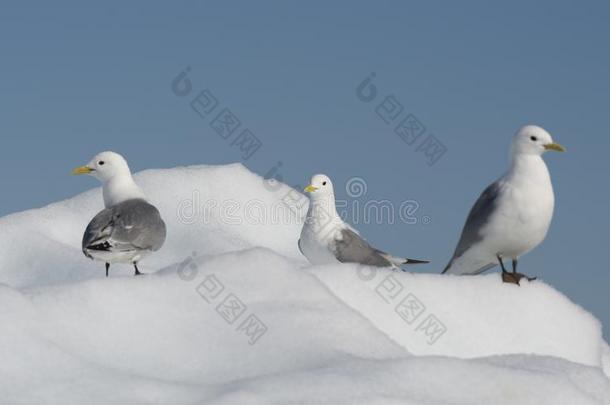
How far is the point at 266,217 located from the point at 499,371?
266 inches

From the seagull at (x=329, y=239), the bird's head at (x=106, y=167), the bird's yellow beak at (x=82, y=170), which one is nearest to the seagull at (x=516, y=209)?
the seagull at (x=329, y=239)

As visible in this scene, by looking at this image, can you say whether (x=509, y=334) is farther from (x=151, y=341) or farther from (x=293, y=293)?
(x=151, y=341)

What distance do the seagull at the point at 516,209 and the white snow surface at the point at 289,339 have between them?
1.17ft

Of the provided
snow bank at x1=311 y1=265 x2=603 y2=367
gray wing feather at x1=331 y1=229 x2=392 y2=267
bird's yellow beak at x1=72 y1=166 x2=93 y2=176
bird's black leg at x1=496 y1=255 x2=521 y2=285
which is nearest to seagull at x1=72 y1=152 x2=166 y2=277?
bird's yellow beak at x1=72 y1=166 x2=93 y2=176

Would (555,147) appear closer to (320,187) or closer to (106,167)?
(320,187)

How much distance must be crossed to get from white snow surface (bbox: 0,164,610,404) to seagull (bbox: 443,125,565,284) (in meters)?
0.36

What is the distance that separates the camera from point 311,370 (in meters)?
3.69

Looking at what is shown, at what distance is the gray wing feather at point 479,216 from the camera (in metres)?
6.40

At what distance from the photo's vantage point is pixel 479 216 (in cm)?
649

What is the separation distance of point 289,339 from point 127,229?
10.2 feet

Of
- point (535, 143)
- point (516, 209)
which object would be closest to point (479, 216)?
point (516, 209)

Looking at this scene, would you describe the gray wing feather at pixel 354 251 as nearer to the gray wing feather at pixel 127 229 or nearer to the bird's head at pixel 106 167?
the gray wing feather at pixel 127 229

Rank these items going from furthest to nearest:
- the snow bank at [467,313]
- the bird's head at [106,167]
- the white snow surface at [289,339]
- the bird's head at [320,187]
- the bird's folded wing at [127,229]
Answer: the bird's head at [106,167] < the bird's head at [320,187] < the bird's folded wing at [127,229] < the snow bank at [467,313] < the white snow surface at [289,339]

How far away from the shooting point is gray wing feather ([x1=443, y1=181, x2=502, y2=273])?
21.0 ft
